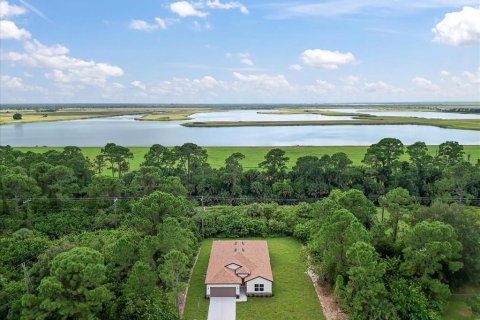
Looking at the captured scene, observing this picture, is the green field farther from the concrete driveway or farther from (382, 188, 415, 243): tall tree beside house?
the concrete driveway

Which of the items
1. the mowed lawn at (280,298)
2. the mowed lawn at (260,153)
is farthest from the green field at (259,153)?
the mowed lawn at (280,298)

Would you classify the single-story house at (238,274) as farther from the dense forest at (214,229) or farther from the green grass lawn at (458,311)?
the green grass lawn at (458,311)

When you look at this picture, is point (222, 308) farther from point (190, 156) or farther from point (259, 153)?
point (259, 153)

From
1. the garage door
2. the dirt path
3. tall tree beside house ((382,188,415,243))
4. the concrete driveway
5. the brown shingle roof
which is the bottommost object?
the concrete driveway

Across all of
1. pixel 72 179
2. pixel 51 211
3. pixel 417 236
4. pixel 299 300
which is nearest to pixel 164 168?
pixel 72 179

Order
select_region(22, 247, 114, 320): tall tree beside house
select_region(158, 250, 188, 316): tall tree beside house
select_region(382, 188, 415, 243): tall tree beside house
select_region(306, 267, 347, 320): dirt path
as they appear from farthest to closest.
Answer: select_region(382, 188, 415, 243): tall tree beside house, select_region(306, 267, 347, 320): dirt path, select_region(158, 250, 188, 316): tall tree beside house, select_region(22, 247, 114, 320): tall tree beside house

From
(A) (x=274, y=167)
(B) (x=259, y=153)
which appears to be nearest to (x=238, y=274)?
(A) (x=274, y=167)

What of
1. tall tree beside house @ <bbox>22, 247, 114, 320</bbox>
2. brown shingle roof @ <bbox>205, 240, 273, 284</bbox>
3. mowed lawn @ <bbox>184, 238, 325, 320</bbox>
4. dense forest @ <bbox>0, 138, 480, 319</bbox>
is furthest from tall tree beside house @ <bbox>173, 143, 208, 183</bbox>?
tall tree beside house @ <bbox>22, 247, 114, 320</bbox>
